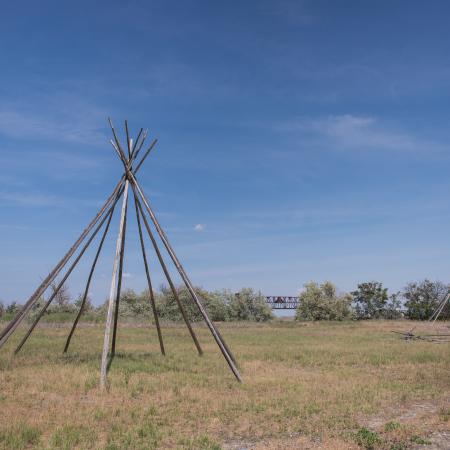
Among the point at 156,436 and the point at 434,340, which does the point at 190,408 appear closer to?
the point at 156,436

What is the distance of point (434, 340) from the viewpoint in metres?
23.2

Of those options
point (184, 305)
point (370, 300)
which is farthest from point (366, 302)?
point (184, 305)

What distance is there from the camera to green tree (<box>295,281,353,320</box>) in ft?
171

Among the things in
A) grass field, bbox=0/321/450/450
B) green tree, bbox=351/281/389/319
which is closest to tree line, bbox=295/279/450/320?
green tree, bbox=351/281/389/319

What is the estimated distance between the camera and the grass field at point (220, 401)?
282 inches

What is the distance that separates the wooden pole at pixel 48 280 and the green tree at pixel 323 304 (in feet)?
137

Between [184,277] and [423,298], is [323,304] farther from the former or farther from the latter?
[184,277]

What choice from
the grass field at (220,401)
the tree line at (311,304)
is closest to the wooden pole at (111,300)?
the grass field at (220,401)

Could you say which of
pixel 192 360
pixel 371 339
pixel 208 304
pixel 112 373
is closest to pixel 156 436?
pixel 112 373

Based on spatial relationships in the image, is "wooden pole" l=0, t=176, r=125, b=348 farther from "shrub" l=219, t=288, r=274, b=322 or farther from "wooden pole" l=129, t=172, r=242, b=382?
"shrub" l=219, t=288, r=274, b=322

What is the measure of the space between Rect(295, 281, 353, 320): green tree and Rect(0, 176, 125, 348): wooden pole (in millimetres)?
41769

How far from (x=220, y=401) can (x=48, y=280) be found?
20.0 ft

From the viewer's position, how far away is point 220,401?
31.1 feet

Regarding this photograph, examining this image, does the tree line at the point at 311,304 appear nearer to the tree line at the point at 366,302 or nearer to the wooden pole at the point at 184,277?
the tree line at the point at 366,302
